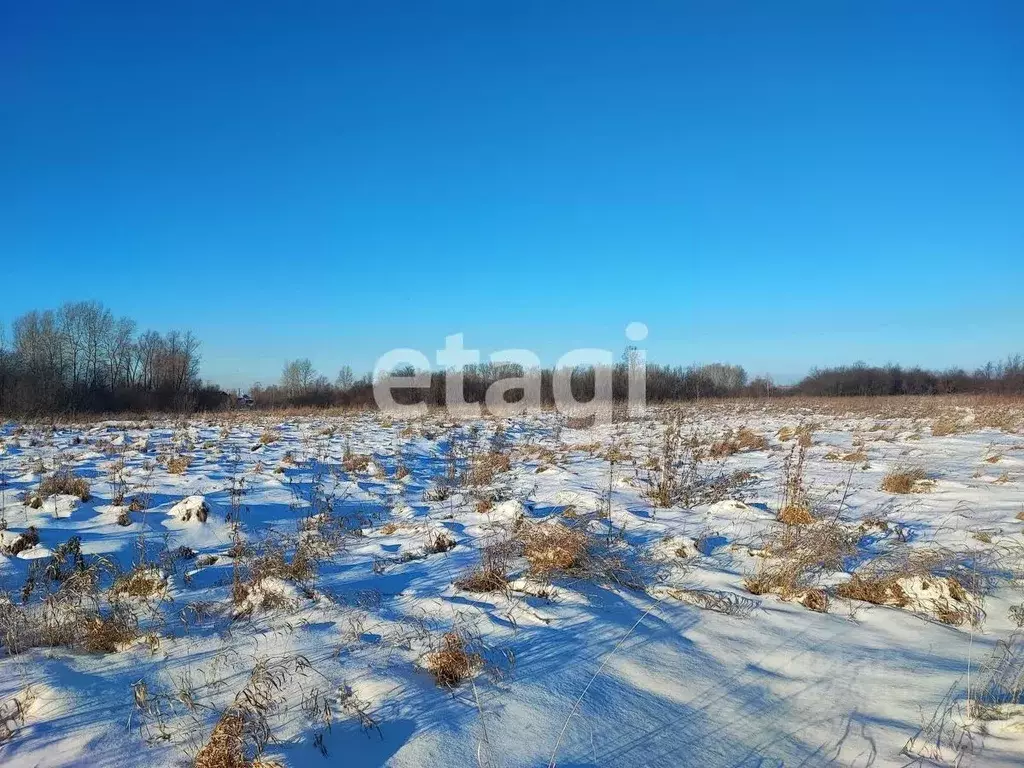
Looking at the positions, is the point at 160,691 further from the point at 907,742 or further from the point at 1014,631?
the point at 1014,631

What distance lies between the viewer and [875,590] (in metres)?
3.32

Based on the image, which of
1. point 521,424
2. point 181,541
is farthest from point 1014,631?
point 521,424

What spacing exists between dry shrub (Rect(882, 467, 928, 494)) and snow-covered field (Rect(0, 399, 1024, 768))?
0.09 m

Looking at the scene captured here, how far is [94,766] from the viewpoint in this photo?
1.86 meters

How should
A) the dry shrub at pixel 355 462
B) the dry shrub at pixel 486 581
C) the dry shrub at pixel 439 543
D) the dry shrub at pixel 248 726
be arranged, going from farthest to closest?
the dry shrub at pixel 355 462 → the dry shrub at pixel 439 543 → the dry shrub at pixel 486 581 → the dry shrub at pixel 248 726

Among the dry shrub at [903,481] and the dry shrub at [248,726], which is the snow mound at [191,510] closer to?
the dry shrub at [248,726]

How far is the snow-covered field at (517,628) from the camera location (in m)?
2.02

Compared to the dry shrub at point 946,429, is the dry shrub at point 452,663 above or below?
below

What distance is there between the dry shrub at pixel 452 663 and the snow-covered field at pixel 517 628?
2cm

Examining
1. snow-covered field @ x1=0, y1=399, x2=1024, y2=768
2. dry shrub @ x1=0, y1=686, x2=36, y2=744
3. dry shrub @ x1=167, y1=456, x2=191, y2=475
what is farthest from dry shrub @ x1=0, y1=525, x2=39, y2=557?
dry shrub @ x1=167, y1=456, x2=191, y2=475

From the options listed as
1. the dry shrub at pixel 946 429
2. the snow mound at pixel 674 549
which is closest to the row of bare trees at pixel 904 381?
the dry shrub at pixel 946 429

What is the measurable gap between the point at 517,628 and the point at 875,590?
2.19 metres

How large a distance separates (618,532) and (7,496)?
6.23 metres

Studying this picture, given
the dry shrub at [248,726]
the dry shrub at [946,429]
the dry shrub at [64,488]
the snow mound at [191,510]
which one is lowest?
the dry shrub at [248,726]
